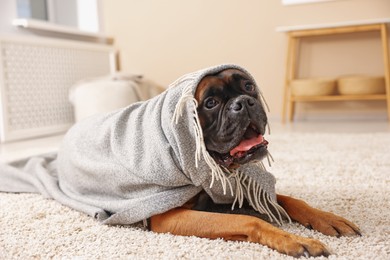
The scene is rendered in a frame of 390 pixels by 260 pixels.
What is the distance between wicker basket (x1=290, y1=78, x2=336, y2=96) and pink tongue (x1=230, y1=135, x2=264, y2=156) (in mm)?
2580

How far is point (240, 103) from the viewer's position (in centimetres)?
108

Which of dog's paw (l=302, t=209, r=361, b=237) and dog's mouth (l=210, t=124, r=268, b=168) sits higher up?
dog's mouth (l=210, t=124, r=268, b=168)

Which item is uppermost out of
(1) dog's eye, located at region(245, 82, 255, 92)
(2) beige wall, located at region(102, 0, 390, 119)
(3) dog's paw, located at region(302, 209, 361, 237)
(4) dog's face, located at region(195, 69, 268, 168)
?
(2) beige wall, located at region(102, 0, 390, 119)

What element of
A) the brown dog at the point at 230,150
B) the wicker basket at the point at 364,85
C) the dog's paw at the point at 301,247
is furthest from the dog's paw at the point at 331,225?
the wicker basket at the point at 364,85

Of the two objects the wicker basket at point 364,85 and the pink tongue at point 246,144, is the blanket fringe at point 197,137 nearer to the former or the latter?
the pink tongue at point 246,144

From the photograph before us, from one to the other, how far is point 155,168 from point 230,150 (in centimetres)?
20

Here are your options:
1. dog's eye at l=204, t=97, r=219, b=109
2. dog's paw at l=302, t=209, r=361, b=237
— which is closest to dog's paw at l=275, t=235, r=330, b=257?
dog's paw at l=302, t=209, r=361, b=237

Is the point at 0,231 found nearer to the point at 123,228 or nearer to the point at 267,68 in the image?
the point at 123,228

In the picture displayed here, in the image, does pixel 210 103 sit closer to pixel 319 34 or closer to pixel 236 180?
pixel 236 180

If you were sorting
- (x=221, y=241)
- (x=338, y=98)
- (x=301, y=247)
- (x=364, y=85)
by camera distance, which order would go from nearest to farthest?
(x=301, y=247)
(x=221, y=241)
(x=364, y=85)
(x=338, y=98)

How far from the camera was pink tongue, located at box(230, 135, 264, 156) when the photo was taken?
1100 millimetres

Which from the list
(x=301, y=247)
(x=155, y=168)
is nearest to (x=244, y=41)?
(x=155, y=168)

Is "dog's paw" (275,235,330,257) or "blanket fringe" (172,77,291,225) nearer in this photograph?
"dog's paw" (275,235,330,257)

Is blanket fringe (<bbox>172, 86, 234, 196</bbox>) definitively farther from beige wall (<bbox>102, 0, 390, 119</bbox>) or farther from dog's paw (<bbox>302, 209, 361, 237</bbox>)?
beige wall (<bbox>102, 0, 390, 119</bbox>)
